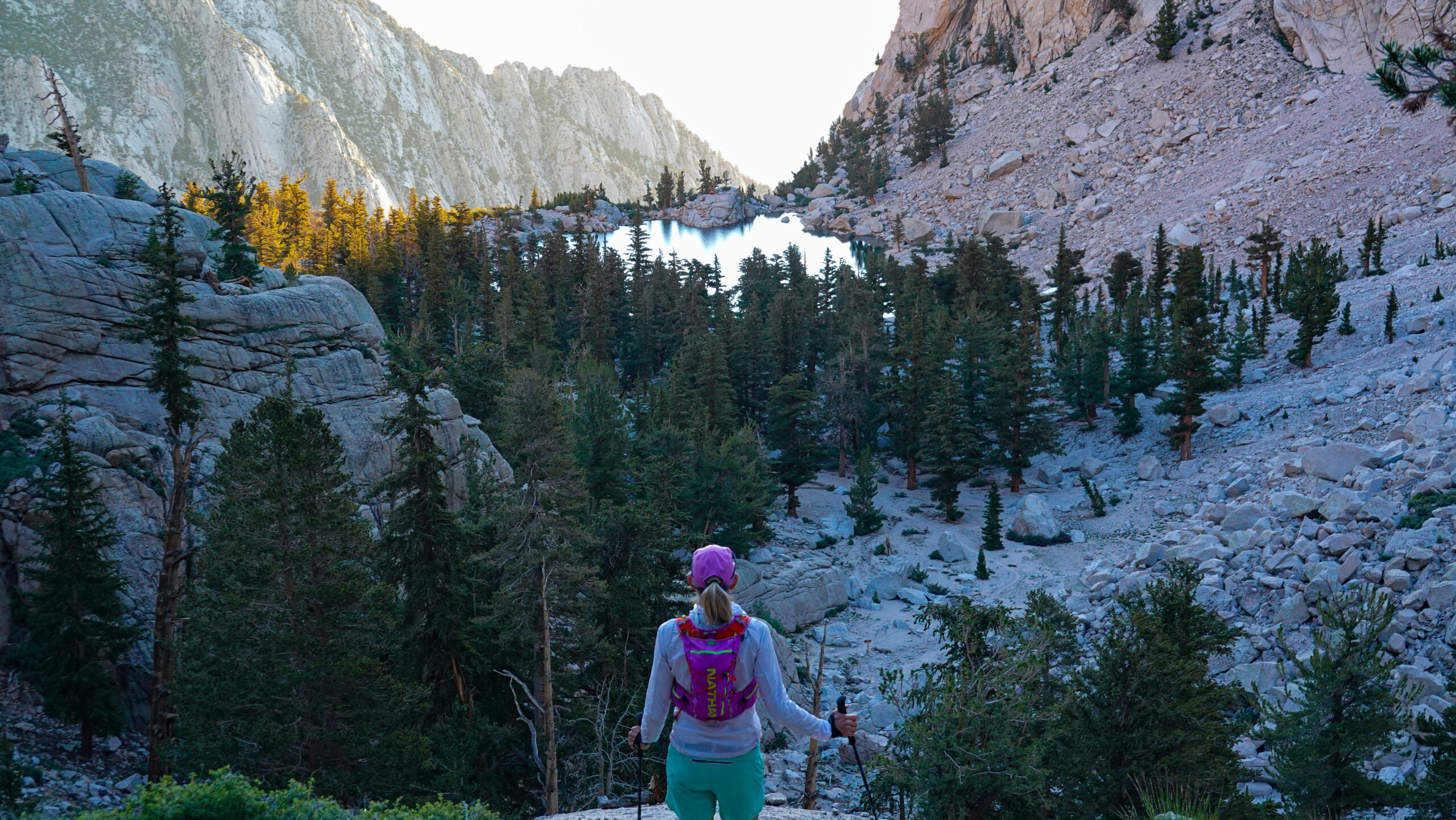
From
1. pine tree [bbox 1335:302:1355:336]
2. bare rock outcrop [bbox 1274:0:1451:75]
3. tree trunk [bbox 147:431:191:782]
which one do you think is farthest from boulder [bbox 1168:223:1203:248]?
tree trunk [bbox 147:431:191:782]

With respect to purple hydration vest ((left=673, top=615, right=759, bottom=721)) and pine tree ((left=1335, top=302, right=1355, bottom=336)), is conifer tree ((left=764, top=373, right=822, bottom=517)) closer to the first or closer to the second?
pine tree ((left=1335, top=302, right=1355, bottom=336))

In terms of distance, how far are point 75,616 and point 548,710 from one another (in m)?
11.7

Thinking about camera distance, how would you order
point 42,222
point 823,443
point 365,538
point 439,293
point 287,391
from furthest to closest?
point 439,293
point 823,443
point 42,222
point 287,391
point 365,538

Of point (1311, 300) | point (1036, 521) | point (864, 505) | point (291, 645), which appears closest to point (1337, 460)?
point (1036, 521)

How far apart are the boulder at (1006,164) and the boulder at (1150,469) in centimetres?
6998

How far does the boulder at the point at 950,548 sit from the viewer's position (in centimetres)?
3931

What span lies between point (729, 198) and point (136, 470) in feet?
397

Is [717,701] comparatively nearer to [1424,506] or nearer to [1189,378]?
[1424,506]

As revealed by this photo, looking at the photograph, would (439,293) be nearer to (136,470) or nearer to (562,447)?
(136,470)

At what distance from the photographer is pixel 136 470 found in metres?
24.0

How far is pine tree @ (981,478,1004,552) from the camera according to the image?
129ft

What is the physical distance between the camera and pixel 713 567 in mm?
5008

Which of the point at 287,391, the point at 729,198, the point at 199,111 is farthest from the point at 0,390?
the point at 199,111

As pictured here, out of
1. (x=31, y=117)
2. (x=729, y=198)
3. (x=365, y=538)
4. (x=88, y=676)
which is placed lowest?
(x=88, y=676)
